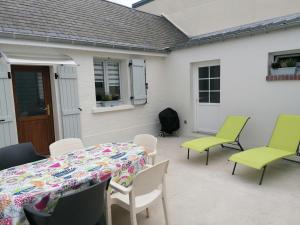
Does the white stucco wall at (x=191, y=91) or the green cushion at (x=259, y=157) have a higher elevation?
the white stucco wall at (x=191, y=91)

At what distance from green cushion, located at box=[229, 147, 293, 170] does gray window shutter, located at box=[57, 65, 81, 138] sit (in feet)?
13.1

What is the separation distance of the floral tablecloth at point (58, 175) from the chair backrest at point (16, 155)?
530mm

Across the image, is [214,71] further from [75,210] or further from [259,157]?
[75,210]

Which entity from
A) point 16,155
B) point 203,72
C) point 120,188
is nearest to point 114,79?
point 203,72

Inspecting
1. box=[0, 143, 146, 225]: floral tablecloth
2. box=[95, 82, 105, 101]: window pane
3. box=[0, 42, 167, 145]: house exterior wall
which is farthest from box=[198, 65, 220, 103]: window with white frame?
box=[0, 143, 146, 225]: floral tablecloth

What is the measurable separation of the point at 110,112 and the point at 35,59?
2.56 meters

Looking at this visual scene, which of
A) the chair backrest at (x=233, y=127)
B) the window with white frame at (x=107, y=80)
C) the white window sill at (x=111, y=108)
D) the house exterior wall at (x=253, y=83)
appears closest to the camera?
the house exterior wall at (x=253, y=83)

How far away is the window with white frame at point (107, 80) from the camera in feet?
22.5

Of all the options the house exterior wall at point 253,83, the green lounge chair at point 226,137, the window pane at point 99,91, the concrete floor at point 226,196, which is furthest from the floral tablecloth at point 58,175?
the house exterior wall at point 253,83

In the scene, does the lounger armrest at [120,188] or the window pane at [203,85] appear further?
the window pane at [203,85]

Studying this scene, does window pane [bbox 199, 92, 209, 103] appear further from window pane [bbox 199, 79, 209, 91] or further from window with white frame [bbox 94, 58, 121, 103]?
window with white frame [bbox 94, 58, 121, 103]

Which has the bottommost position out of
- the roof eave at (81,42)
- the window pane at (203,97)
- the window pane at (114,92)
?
the window pane at (203,97)

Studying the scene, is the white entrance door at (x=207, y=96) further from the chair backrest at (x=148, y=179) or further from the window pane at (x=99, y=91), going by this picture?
the chair backrest at (x=148, y=179)

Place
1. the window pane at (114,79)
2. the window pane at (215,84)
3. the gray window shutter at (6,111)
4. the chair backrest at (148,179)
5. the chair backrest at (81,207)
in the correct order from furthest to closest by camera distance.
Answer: the window pane at (114,79)
the window pane at (215,84)
the gray window shutter at (6,111)
the chair backrest at (148,179)
the chair backrest at (81,207)
